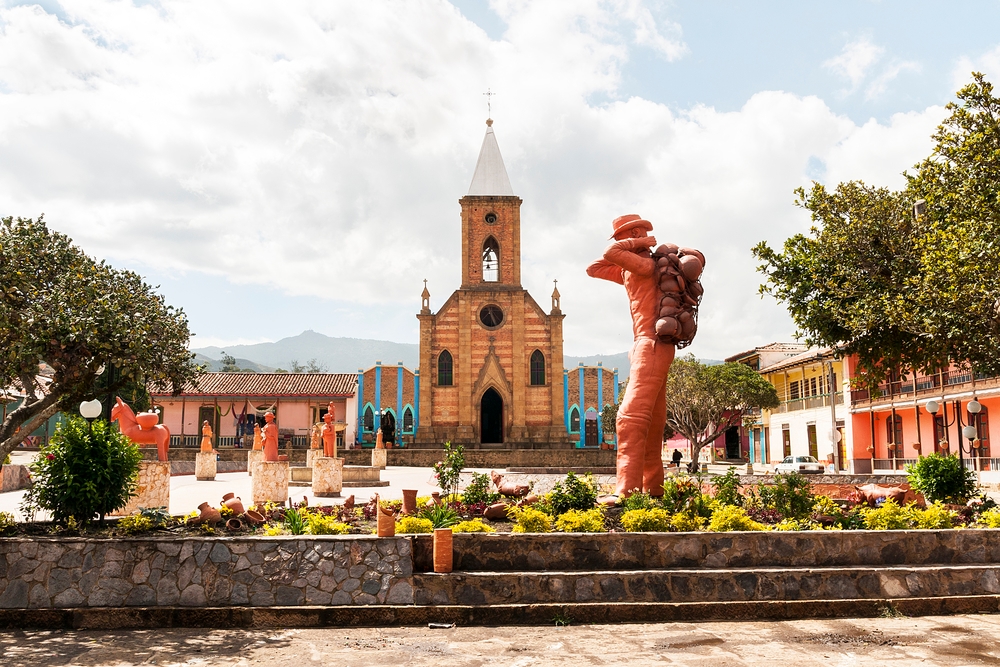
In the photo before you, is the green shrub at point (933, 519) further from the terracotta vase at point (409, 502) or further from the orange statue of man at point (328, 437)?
the orange statue of man at point (328, 437)

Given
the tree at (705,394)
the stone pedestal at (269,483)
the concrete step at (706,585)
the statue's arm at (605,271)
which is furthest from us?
the tree at (705,394)

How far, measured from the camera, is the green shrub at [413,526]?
28.0 feet

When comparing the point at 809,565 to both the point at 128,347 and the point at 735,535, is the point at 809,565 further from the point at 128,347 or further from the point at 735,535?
the point at 128,347

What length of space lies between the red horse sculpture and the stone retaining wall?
8.32m

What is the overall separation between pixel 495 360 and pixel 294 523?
105 feet

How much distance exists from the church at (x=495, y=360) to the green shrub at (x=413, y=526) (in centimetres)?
3023

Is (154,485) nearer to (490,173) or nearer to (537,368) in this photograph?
(537,368)

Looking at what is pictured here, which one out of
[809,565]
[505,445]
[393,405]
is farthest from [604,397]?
[809,565]

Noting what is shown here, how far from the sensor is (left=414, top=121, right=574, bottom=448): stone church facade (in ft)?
132

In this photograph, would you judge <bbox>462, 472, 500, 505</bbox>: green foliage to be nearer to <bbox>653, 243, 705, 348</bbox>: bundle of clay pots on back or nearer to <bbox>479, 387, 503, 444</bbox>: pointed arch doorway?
<bbox>653, 243, 705, 348</bbox>: bundle of clay pots on back

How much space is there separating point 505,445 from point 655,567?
30.0 metres

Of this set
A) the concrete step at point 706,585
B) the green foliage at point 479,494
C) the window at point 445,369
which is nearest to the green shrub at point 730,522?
the concrete step at point 706,585

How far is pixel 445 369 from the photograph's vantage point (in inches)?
1612

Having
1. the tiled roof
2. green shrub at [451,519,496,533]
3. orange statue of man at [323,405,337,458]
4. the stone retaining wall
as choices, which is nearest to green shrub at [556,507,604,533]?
green shrub at [451,519,496,533]
